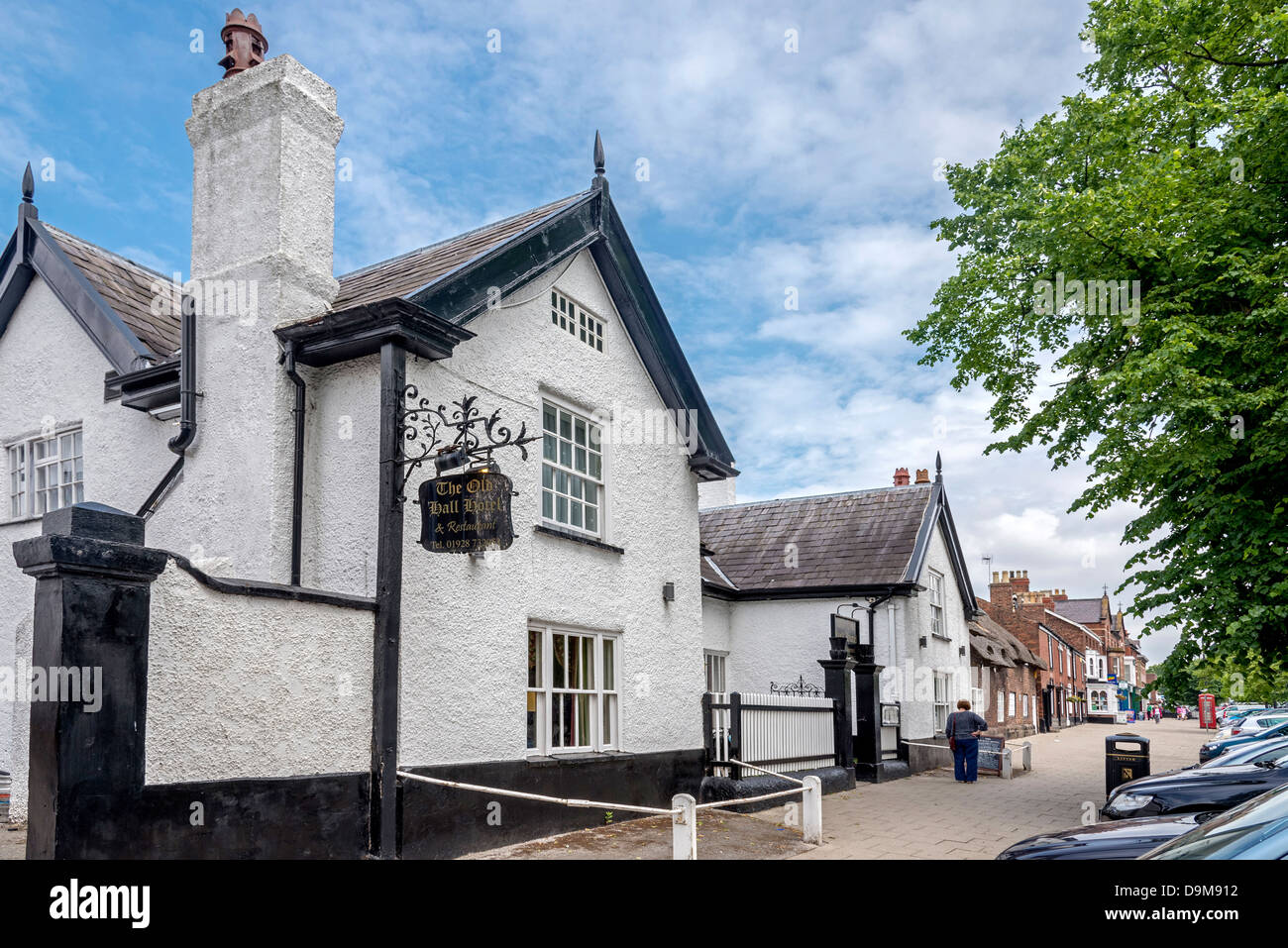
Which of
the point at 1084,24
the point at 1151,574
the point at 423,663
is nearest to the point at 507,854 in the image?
the point at 423,663

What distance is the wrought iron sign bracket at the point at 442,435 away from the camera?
364 inches

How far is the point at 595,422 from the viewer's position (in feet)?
43.0

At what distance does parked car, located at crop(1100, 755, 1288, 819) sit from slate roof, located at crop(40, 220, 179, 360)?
11.5m

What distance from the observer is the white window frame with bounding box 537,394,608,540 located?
472 inches

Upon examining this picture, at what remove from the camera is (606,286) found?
13789 millimetres

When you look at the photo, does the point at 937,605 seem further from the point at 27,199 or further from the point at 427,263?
the point at 27,199

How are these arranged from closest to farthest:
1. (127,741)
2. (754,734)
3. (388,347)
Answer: (127,741), (388,347), (754,734)

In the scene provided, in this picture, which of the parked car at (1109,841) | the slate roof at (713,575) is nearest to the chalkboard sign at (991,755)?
the slate roof at (713,575)

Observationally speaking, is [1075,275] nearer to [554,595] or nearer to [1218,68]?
[1218,68]

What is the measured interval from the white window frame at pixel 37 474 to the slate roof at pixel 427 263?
3838 mm

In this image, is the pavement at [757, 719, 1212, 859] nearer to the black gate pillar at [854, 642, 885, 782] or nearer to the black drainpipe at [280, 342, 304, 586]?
the black gate pillar at [854, 642, 885, 782]

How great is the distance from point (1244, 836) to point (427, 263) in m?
10.4

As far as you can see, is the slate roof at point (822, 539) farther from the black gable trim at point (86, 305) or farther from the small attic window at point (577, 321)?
the black gable trim at point (86, 305)
